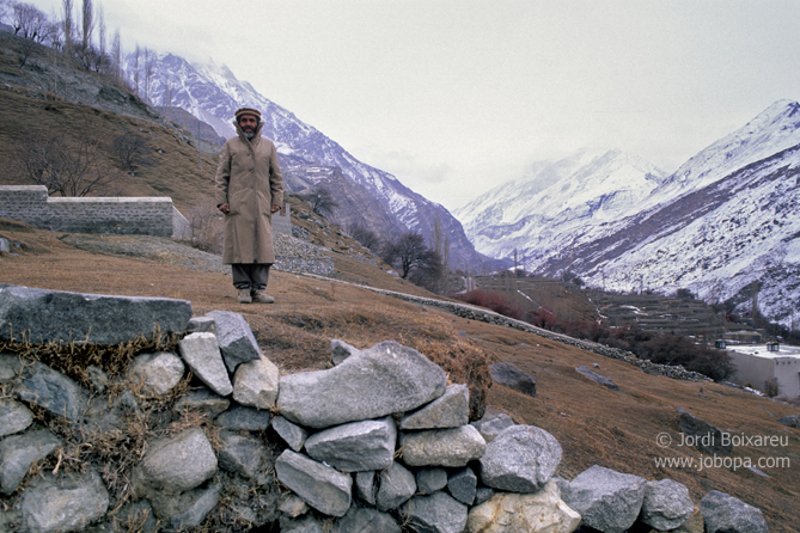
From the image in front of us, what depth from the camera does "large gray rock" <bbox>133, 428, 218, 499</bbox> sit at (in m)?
3.04

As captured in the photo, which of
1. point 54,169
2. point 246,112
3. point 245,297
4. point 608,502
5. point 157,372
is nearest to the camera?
point 157,372

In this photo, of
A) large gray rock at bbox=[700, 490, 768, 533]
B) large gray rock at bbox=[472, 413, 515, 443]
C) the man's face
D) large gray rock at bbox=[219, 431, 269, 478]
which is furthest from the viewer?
the man's face

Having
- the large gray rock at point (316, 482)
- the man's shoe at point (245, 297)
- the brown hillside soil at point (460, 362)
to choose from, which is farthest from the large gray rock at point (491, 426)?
the man's shoe at point (245, 297)

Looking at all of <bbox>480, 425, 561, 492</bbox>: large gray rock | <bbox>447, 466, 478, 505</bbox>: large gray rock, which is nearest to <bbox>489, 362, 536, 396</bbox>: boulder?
<bbox>480, 425, 561, 492</bbox>: large gray rock

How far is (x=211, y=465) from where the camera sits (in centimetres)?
321

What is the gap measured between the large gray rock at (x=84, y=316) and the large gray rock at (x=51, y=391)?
7.3 inches

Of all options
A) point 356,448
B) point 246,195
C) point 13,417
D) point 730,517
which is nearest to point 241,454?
point 356,448

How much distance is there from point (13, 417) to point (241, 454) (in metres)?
1.31

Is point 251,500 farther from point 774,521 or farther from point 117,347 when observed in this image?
point 774,521

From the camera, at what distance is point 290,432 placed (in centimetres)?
346

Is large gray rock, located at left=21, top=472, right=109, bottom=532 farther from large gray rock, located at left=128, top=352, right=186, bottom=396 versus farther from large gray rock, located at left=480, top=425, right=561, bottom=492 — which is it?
large gray rock, located at left=480, top=425, right=561, bottom=492

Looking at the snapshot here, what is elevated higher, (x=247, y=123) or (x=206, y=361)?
(x=247, y=123)

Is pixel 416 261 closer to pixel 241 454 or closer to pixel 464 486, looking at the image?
pixel 464 486

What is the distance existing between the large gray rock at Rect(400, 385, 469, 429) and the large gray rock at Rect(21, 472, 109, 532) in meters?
1.95
